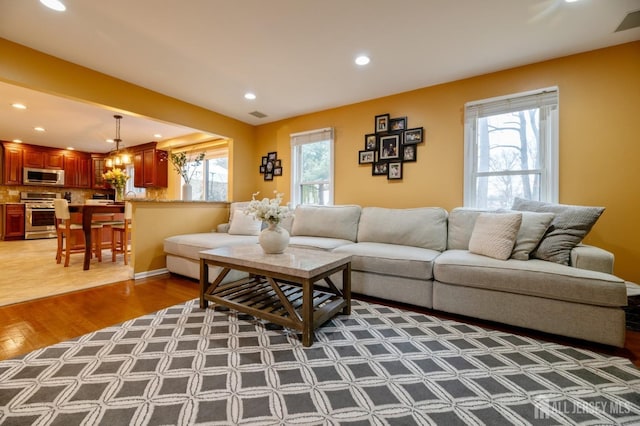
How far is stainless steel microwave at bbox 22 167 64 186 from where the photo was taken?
6242 millimetres

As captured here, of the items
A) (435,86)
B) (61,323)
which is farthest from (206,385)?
(435,86)

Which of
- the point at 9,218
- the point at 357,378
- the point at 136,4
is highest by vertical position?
the point at 136,4

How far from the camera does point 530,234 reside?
212cm

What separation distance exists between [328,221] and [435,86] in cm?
213

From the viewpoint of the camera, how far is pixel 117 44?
7.78 ft

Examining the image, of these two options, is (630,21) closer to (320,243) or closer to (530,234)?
(530,234)

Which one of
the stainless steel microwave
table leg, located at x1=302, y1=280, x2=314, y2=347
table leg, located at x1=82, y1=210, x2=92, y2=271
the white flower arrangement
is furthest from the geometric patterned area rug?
the stainless steel microwave

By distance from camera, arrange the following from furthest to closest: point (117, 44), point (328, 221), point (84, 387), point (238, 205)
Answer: point (238, 205) < point (328, 221) < point (117, 44) < point (84, 387)

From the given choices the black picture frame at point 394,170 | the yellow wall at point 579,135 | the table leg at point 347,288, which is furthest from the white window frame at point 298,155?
the table leg at point 347,288

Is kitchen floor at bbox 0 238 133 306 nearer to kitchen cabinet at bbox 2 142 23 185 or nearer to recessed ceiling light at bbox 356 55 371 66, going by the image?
kitchen cabinet at bbox 2 142 23 185

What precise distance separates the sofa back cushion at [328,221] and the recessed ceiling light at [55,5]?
284cm

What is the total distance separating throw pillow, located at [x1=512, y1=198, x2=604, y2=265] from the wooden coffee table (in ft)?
5.15

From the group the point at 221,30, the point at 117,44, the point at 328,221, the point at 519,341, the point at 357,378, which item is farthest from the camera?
the point at 328,221

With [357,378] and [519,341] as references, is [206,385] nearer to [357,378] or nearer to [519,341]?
[357,378]
